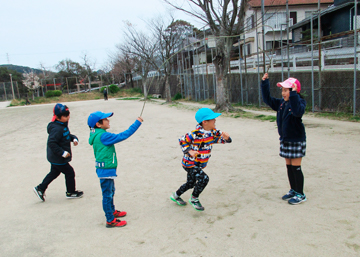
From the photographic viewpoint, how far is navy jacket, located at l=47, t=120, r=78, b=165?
416 cm

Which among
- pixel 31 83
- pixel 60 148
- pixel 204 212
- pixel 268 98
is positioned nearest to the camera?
pixel 204 212

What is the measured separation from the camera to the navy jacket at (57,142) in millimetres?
4160

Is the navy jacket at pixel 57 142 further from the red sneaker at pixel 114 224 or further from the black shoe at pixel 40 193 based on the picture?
the red sneaker at pixel 114 224

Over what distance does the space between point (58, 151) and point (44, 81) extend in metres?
50.5

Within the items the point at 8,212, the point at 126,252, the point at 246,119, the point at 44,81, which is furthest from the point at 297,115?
the point at 44,81

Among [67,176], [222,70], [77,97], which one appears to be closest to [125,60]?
[77,97]

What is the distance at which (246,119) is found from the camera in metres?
11.6

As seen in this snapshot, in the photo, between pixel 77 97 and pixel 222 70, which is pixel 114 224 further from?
pixel 77 97

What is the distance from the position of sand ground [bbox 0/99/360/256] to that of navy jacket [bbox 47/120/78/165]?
0.68 metres

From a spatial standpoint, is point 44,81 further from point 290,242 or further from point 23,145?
point 290,242

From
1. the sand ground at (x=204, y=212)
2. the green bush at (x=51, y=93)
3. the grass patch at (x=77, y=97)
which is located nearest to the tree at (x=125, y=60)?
the grass patch at (x=77, y=97)

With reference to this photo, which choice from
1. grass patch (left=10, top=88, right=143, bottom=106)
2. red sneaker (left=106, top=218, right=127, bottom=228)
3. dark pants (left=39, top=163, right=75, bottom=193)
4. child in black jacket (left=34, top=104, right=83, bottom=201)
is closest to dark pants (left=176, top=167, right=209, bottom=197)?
red sneaker (left=106, top=218, right=127, bottom=228)

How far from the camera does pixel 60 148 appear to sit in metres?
4.18

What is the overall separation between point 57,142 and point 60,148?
0.38 feet
